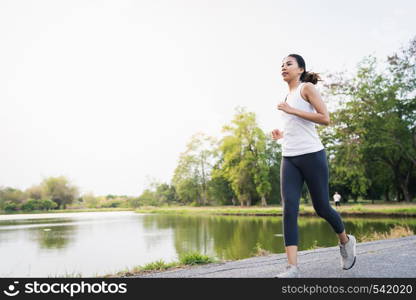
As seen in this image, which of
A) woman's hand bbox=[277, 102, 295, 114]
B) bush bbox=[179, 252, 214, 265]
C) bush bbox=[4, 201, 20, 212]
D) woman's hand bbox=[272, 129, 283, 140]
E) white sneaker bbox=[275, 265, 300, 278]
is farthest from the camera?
bush bbox=[4, 201, 20, 212]

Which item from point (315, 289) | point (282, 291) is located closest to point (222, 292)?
point (282, 291)

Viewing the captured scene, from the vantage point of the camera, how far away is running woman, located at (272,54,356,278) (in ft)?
9.09

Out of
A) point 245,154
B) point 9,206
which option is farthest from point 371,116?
point 9,206

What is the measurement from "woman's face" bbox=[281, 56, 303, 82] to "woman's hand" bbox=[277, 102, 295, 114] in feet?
0.99

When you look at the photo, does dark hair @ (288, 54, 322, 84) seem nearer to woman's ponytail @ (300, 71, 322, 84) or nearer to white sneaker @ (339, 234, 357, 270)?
woman's ponytail @ (300, 71, 322, 84)

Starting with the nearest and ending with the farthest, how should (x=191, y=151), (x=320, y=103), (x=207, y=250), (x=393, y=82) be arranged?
(x=320, y=103) → (x=207, y=250) → (x=393, y=82) → (x=191, y=151)

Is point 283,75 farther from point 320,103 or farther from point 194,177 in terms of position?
point 194,177

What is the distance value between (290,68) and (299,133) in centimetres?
56

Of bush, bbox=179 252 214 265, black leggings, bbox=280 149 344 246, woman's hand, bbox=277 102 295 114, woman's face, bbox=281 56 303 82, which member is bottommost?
bush, bbox=179 252 214 265

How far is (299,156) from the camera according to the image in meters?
2.80

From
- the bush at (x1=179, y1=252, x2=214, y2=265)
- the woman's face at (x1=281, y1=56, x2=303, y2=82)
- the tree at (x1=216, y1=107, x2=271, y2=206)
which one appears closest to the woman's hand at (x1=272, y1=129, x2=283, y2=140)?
the woman's face at (x1=281, y1=56, x2=303, y2=82)

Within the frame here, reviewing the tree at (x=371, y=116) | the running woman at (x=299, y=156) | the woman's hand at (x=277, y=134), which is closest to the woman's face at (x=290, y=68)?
the running woman at (x=299, y=156)

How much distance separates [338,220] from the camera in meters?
2.97

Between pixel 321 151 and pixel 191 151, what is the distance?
44.4 metres
